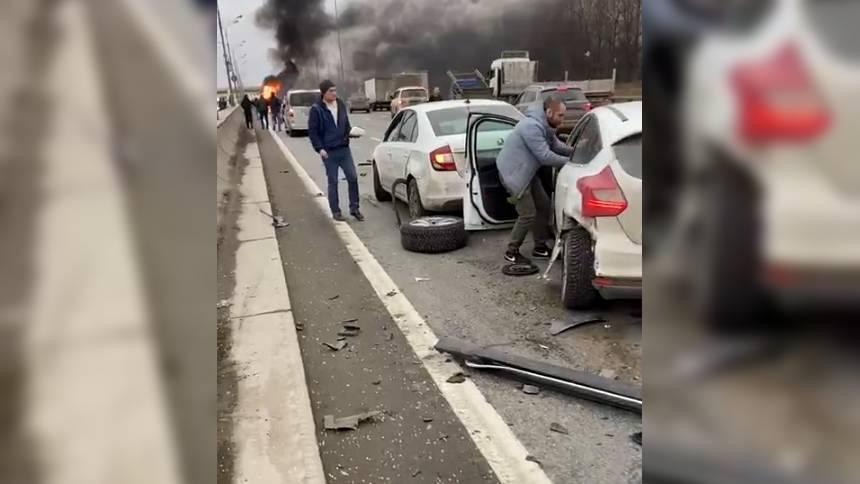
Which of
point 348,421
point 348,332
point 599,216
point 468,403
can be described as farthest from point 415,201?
point 348,421

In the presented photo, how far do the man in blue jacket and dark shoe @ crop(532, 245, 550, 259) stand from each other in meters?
2.97

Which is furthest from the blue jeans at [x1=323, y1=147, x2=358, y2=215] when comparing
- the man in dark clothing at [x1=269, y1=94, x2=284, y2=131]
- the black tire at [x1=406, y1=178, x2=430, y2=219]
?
the man in dark clothing at [x1=269, y1=94, x2=284, y2=131]

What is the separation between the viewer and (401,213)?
27.2 feet

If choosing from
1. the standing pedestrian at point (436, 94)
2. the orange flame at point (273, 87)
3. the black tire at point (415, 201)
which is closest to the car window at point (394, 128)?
the black tire at point (415, 201)

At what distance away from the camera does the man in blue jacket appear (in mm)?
7699

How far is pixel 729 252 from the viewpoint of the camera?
657 mm

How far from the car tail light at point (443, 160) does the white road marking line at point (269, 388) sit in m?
2.04

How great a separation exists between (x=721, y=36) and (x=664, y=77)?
3.4 inches

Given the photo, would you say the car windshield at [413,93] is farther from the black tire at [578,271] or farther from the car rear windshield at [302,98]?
Result: the black tire at [578,271]

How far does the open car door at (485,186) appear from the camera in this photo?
5727 mm

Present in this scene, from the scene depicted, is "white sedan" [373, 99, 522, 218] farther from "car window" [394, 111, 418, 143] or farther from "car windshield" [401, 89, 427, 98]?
"car windshield" [401, 89, 427, 98]

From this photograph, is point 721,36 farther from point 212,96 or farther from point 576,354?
point 576,354

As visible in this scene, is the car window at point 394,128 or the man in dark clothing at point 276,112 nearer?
the car window at point 394,128

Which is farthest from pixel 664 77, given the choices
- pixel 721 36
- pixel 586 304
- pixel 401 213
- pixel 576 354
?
pixel 401 213
